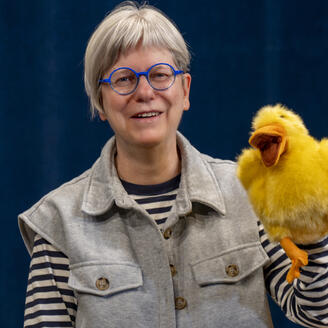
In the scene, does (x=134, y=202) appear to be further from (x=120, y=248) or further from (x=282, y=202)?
(x=282, y=202)

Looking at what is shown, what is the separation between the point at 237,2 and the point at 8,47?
737 millimetres

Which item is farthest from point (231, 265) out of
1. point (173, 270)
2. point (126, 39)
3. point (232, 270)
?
point (126, 39)

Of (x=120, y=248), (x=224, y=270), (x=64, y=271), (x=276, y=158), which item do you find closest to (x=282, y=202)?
(x=276, y=158)

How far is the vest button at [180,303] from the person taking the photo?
1149mm

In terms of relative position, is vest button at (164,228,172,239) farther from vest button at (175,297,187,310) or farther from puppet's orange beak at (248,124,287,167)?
puppet's orange beak at (248,124,287,167)

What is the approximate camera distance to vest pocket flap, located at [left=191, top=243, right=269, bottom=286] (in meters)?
1.15

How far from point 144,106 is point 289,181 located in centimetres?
39

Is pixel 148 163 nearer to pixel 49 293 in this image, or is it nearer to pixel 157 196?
pixel 157 196

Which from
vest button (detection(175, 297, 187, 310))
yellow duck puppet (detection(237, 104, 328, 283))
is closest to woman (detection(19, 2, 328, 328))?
vest button (detection(175, 297, 187, 310))

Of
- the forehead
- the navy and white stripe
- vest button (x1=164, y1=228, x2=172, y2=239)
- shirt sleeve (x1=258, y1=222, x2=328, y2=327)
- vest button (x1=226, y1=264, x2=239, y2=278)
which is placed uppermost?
the forehead

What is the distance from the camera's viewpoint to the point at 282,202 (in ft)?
2.86

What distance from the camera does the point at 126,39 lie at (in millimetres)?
1146

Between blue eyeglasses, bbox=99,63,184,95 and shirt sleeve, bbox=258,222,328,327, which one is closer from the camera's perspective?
shirt sleeve, bbox=258,222,328,327

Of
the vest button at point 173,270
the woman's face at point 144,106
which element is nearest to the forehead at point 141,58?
the woman's face at point 144,106
